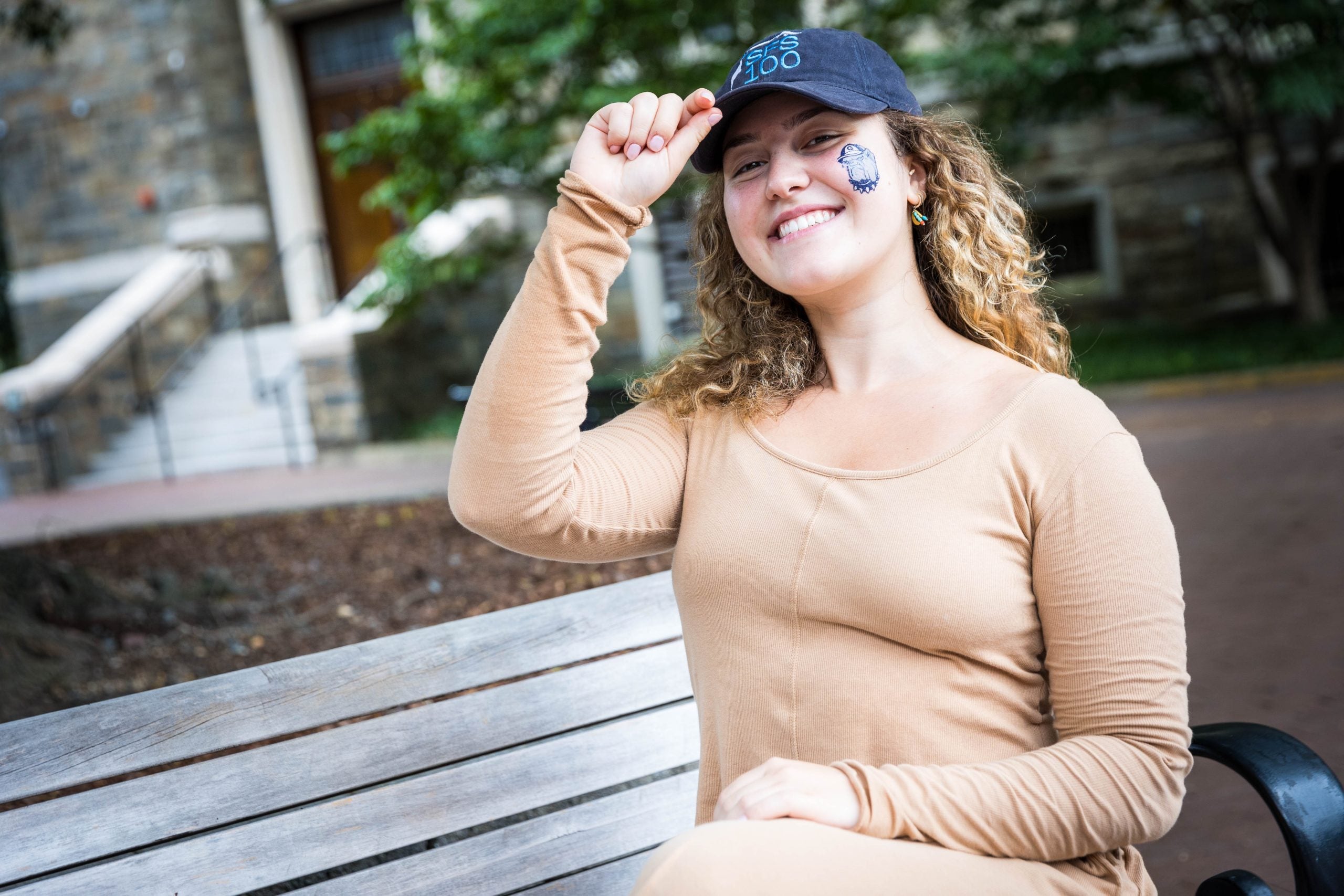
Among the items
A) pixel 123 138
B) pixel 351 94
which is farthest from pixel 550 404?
pixel 123 138

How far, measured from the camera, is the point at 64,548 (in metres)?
6.78

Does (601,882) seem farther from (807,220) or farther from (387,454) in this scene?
(387,454)

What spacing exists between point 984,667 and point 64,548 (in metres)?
6.42

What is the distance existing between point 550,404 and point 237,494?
27.8 ft

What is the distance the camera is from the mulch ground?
12.8 feet

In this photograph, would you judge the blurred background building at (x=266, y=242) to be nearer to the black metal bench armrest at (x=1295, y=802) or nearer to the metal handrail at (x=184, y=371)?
the metal handrail at (x=184, y=371)

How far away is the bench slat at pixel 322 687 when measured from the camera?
65.3 inches

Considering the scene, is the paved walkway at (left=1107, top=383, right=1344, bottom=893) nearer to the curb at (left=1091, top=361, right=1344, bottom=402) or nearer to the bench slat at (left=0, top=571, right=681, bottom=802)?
the curb at (left=1091, top=361, right=1344, bottom=402)

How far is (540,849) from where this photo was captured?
6.49ft

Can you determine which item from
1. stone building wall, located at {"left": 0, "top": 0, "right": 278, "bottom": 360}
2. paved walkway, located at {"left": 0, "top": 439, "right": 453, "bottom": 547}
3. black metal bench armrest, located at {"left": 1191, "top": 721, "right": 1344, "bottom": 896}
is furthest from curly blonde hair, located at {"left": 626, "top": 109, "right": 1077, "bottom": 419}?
stone building wall, located at {"left": 0, "top": 0, "right": 278, "bottom": 360}

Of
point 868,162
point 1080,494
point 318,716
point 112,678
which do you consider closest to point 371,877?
point 318,716

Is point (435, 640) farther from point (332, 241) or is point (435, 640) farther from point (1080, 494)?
point (332, 241)

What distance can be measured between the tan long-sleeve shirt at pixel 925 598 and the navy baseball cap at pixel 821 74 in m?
0.26

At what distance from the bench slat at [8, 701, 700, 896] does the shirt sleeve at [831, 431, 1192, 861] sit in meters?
0.62
